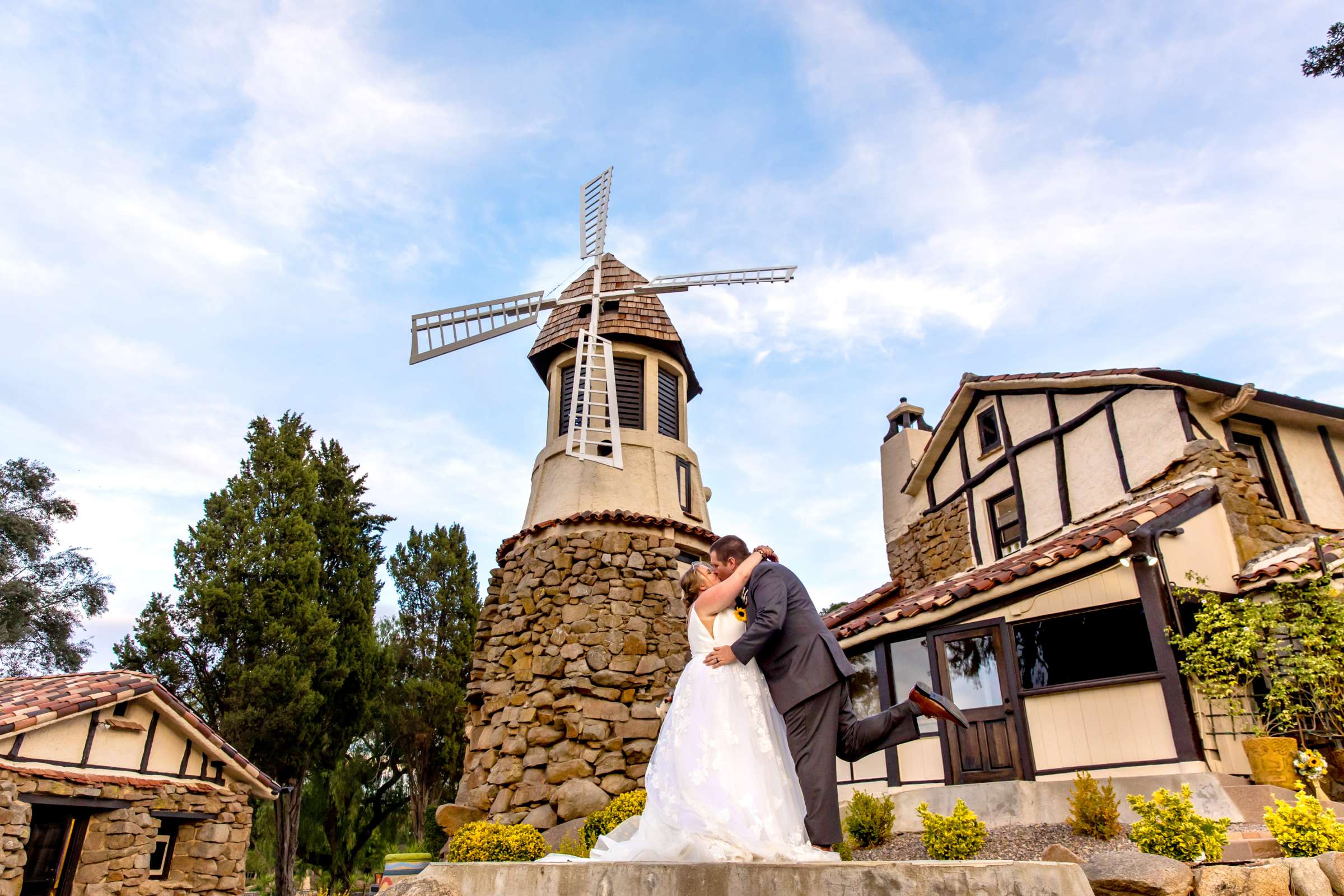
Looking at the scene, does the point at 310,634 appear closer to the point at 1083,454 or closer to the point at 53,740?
the point at 53,740

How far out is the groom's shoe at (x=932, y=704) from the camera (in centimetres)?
454

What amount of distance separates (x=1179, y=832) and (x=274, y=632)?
54.9 ft

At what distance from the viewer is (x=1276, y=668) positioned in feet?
30.8

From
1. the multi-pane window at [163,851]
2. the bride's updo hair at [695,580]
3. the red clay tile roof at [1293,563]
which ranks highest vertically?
the red clay tile roof at [1293,563]

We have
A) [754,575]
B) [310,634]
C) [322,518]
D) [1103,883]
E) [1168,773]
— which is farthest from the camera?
[322,518]

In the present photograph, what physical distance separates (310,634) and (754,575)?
15783mm

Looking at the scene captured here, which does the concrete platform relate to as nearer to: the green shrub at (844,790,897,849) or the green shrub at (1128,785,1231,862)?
the green shrub at (1128,785,1231,862)

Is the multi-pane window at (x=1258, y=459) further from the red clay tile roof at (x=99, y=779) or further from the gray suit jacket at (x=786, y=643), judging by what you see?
the red clay tile roof at (x=99, y=779)

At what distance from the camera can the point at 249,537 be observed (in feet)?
60.3

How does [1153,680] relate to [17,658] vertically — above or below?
below

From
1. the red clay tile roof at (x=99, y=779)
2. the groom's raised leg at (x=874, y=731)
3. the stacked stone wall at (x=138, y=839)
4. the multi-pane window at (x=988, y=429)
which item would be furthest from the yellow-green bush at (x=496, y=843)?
the multi-pane window at (x=988, y=429)

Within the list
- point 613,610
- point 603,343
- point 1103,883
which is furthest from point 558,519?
point 1103,883

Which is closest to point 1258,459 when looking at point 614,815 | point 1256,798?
point 1256,798

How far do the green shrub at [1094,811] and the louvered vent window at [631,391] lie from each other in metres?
9.58
